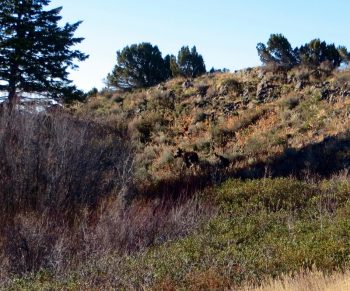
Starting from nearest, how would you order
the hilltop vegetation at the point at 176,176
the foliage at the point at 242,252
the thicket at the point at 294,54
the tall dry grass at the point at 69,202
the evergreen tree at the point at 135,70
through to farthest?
the foliage at the point at 242,252, the hilltop vegetation at the point at 176,176, the tall dry grass at the point at 69,202, the thicket at the point at 294,54, the evergreen tree at the point at 135,70

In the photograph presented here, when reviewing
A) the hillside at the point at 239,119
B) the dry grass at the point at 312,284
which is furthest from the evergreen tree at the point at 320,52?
the dry grass at the point at 312,284

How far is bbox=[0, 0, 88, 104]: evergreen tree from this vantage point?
20.0 metres

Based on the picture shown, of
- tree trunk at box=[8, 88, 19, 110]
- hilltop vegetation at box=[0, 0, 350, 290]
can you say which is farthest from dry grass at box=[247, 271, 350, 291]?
tree trunk at box=[8, 88, 19, 110]

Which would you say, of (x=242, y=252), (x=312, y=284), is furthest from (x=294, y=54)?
(x=312, y=284)

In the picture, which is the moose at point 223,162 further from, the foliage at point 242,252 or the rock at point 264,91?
the rock at point 264,91

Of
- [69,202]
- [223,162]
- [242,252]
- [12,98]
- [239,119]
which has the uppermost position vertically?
[12,98]

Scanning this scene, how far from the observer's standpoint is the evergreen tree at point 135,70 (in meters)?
37.6

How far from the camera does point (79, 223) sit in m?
12.9

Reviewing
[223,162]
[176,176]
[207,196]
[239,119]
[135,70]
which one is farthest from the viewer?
[135,70]

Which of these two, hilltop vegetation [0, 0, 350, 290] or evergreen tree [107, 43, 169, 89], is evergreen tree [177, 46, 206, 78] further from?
hilltop vegetation [0, 0, 350, 290]

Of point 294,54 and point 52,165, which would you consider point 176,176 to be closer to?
point 52,165

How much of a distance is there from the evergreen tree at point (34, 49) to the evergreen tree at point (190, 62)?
57.8 feet

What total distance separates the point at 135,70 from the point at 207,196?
2372cm

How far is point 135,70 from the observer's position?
38062mm
